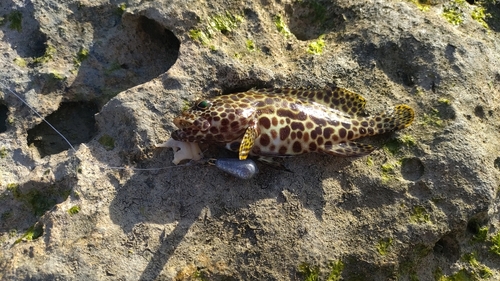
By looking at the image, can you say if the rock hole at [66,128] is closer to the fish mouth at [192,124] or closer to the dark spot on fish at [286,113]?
the fish mouth at [192,124]

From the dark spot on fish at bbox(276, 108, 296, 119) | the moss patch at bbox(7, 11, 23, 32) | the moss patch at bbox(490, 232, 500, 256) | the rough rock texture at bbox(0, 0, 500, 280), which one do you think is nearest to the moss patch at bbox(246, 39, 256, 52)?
the rough rock texture at bbox(0, 0, 500, 280)

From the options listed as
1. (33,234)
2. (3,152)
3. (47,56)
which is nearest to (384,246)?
(33,234)

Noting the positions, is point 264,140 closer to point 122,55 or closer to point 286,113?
point 286,113

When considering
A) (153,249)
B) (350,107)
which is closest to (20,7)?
(153,249)

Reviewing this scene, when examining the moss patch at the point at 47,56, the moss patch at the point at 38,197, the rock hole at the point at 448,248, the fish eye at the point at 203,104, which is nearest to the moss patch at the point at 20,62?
the moss patch at the point at 47,56

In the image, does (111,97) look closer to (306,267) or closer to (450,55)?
(306,267)

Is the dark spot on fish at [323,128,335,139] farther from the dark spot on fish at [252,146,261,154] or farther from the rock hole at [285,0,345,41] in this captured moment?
the rock hole at [285,0,345,41]
